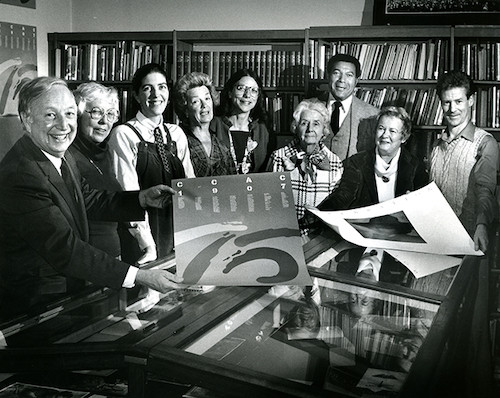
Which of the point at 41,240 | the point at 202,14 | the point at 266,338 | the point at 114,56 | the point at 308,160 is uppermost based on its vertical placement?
the point at 202,14

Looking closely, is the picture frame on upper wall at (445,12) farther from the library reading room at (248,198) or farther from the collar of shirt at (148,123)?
the collar of shirt at (148,123)

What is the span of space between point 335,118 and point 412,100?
0.77 feet

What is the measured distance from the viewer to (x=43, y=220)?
0.88 metres

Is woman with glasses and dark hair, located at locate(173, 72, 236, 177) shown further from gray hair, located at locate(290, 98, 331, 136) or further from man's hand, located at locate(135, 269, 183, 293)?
man's hand, located at locate(135, 269, 183, 293)

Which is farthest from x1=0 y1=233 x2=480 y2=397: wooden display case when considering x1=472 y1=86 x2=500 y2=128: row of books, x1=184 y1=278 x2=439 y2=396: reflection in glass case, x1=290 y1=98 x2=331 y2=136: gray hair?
x1=472 y1=86 x2=500 y2=128: row of books

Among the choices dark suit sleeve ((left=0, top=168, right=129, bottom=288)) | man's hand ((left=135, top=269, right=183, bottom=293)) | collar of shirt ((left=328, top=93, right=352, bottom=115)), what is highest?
collar of shirt ((left=328, top=93, right=352, bottom=115))

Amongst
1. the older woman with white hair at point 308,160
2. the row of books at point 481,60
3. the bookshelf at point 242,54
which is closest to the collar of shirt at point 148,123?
the bookshelf at point 242,54

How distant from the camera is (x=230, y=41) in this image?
1181mm

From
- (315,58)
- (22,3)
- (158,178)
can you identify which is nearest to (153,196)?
(158,178)

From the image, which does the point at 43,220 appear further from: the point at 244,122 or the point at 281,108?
the point at 281,108

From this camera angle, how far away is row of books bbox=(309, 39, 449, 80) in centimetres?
143

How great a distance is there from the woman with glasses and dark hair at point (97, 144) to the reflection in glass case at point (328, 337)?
382mm

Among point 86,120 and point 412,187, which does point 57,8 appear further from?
point 412,187

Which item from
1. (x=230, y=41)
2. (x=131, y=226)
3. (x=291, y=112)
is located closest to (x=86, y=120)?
(x=131, y=226)
